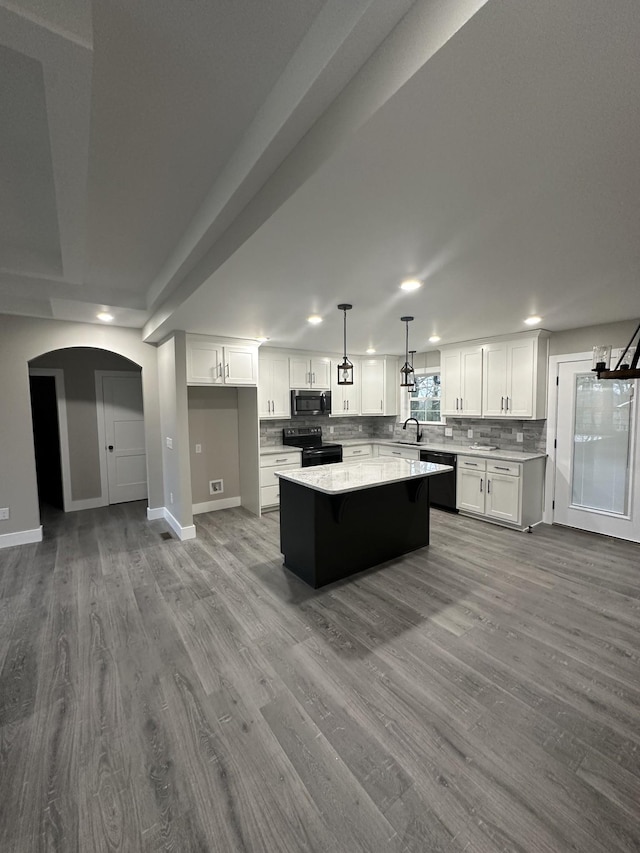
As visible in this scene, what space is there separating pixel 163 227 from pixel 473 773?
3375 mm

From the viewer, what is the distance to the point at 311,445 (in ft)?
19.3

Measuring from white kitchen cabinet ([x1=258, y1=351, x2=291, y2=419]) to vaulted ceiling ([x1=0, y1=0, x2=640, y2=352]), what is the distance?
8.57ft

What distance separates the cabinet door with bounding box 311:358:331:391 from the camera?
586 centimetres

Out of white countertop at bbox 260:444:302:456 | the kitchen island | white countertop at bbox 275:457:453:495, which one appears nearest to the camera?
white countertop at bbox 275:457:453:495

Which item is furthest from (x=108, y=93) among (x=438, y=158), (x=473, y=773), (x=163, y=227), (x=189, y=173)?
(x=473, y=773)

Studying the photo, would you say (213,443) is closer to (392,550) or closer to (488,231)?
(392,550)

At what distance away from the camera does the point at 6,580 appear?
3260mm

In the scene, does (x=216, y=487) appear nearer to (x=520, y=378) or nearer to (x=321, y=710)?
(x=321, y=710)

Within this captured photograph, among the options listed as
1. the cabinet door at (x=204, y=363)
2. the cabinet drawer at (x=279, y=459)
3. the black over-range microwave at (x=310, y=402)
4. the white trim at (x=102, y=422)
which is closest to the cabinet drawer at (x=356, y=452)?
the black over-range microwave at (x=310, y=402)

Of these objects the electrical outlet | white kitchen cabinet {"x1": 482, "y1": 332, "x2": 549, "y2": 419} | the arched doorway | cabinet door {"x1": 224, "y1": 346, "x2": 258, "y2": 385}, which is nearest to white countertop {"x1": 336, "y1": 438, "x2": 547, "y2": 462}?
white kitchen cabinet {"x1": 482, "y1": 332, "x2": 549, "y2": 419}

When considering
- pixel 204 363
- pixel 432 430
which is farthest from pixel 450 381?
pixel 204 363

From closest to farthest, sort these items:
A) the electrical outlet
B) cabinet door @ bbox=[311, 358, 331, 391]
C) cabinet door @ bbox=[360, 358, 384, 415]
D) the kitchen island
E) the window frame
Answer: the kitchen island
the electrical outlet
cabinet door @ bbox=[311, 358, 331, 391]
the window frame
cabinet door @ bbox=[360, 358, 384, 415]

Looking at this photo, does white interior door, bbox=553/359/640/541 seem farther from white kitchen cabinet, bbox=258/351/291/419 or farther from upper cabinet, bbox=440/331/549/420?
white kitchen cabinet, bbox=258/351/291/419

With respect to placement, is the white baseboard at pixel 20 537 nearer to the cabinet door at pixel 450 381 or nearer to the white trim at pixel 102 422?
the white trim at pixel 102 422
